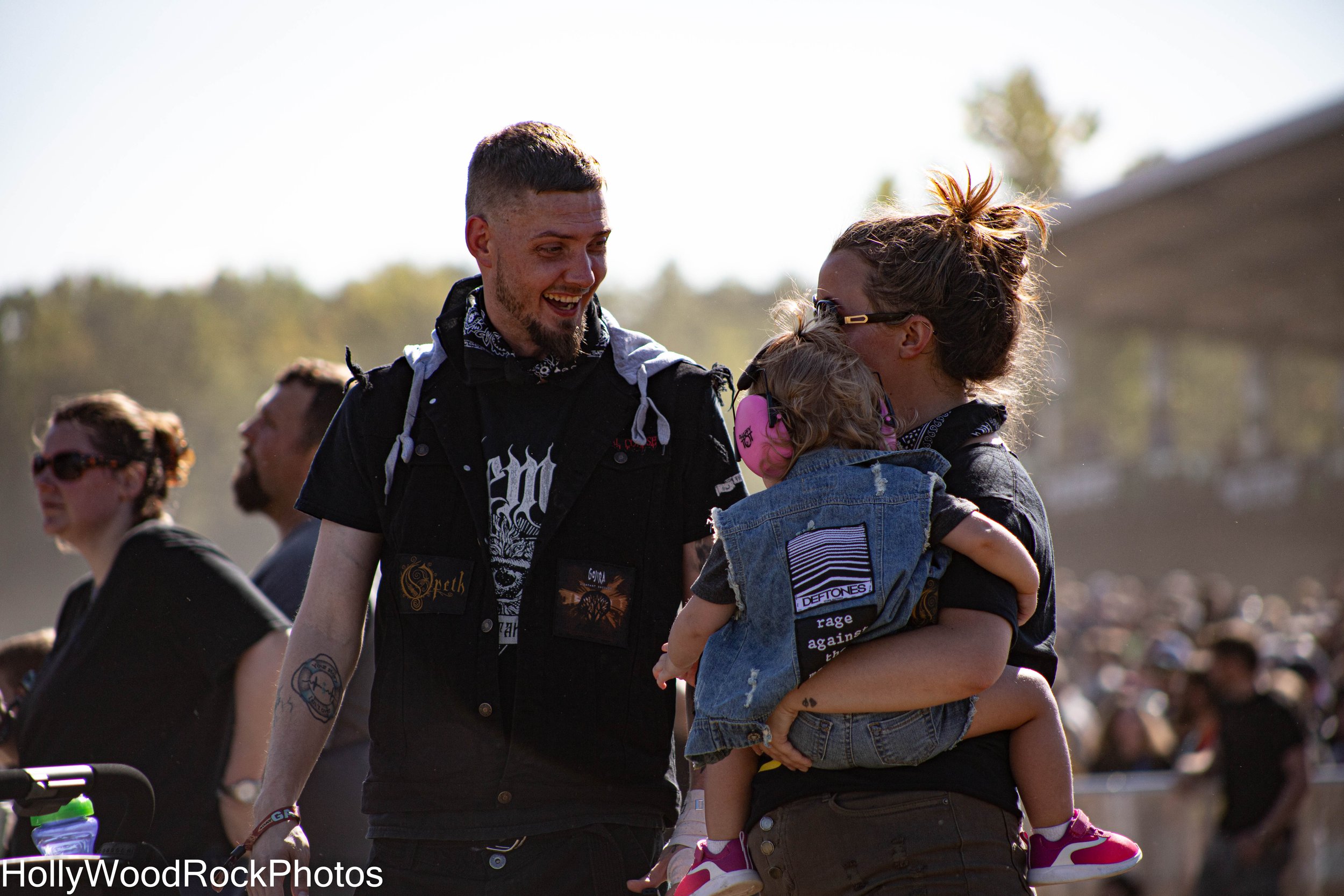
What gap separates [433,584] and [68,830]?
49.8 inches

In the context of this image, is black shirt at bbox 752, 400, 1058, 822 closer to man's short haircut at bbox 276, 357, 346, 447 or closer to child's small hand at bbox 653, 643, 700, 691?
child's small hand at bbox 653, 643, 700, 691

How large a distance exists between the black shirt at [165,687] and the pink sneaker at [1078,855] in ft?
8.16

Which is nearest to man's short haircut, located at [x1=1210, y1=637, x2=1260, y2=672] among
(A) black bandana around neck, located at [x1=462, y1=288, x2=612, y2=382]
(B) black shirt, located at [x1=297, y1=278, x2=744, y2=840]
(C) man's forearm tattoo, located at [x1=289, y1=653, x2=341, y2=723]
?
(B) black shirt, located at [x1=297, y1=278, x2=744, y2=840]

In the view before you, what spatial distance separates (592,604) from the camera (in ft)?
9.23

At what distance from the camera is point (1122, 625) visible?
1903 cm

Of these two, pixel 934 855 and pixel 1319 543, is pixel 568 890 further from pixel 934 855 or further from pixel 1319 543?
pixel 1319 543

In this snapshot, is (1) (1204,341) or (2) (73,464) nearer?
(2) (73,464)

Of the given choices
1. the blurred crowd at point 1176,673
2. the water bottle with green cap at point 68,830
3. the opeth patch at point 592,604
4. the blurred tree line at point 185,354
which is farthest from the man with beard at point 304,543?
the blurred tree line at point 185,354

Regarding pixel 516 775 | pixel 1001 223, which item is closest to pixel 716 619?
pixel 516 775

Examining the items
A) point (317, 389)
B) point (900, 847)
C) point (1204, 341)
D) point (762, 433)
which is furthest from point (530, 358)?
point (1204, 341)

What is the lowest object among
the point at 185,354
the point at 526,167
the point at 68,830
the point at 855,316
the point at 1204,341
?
the point at 1204,341

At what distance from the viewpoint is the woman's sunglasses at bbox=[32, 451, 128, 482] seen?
4320 mm

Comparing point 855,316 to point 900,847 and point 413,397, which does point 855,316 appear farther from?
point 413,397

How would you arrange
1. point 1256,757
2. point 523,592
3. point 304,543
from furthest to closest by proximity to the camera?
point 1256,757 → point 304,543 → point 523,592
